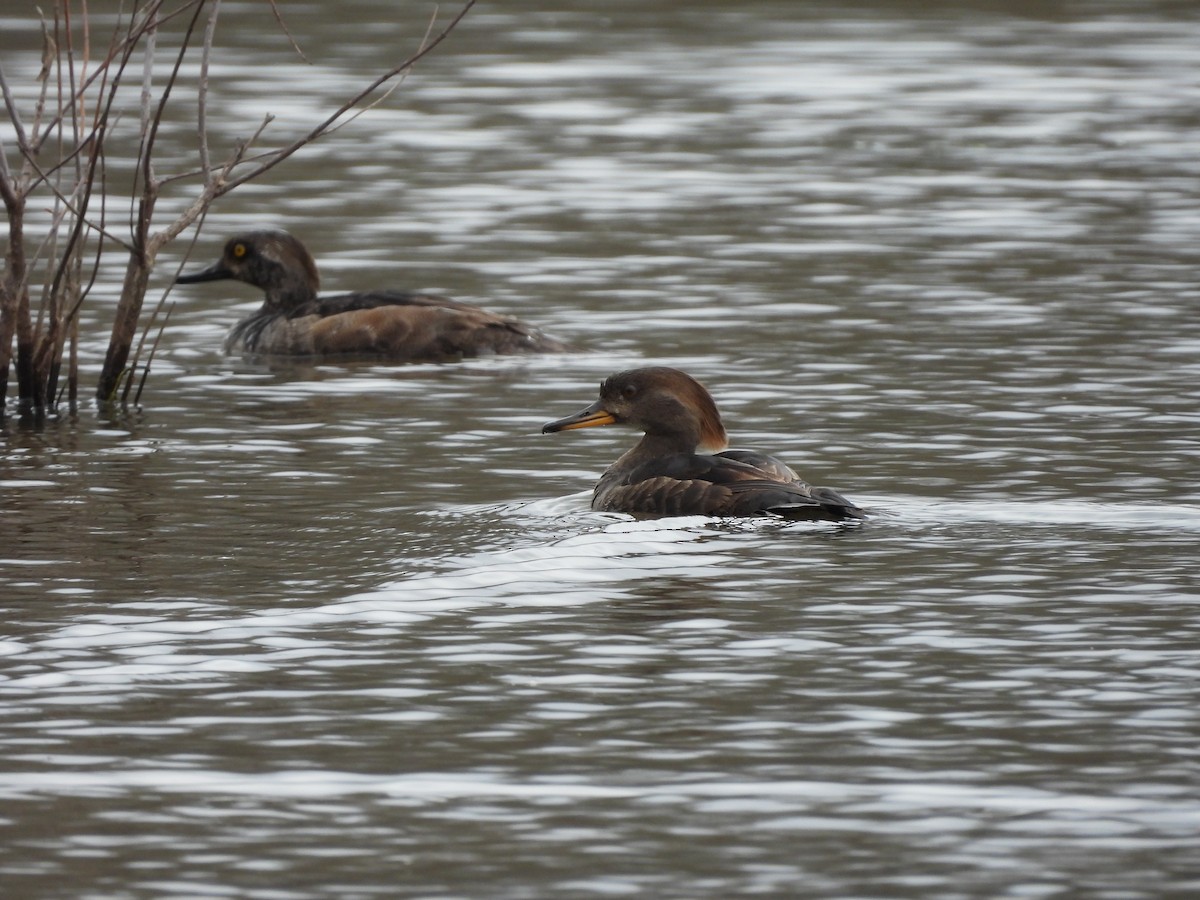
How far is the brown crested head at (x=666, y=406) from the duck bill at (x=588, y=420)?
1.5 inches

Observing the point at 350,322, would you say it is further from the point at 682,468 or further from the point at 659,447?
the point at 682,468

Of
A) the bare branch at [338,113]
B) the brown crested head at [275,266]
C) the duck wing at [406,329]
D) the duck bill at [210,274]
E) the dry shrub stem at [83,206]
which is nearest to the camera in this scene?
the bare branch at [338,113]

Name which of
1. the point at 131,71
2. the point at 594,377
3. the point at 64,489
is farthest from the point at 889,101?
the point at 64,489

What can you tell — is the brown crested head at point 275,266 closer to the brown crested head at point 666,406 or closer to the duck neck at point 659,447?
the brown crested head at point 666,406

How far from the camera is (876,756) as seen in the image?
7121mm

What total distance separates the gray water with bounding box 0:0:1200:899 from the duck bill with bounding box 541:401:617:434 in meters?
0.31

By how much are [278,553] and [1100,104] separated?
62.4 feet

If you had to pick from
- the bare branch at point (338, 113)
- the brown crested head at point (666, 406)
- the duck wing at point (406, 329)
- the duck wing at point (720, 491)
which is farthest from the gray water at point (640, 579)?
the bare branch at point (338, 113)

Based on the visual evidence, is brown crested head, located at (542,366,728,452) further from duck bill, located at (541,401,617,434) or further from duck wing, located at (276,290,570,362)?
duck wing, located at (276,290,570,362)

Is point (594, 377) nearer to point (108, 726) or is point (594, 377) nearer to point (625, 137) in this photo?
point (108, 726)

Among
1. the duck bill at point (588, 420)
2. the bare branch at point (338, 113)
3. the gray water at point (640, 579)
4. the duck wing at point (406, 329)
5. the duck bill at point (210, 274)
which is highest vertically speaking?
the bare branch at point (338, 113)

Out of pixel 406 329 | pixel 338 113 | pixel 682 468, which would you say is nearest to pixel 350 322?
pixel 406 329

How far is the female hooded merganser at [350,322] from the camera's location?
1534 cm

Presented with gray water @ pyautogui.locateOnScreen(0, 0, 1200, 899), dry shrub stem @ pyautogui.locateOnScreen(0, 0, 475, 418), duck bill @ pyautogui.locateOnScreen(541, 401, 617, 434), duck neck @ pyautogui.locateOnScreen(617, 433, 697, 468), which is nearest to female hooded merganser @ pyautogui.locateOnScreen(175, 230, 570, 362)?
gray water @ pyautogui.locateOnScreen(0, 0, 1200, 899)
